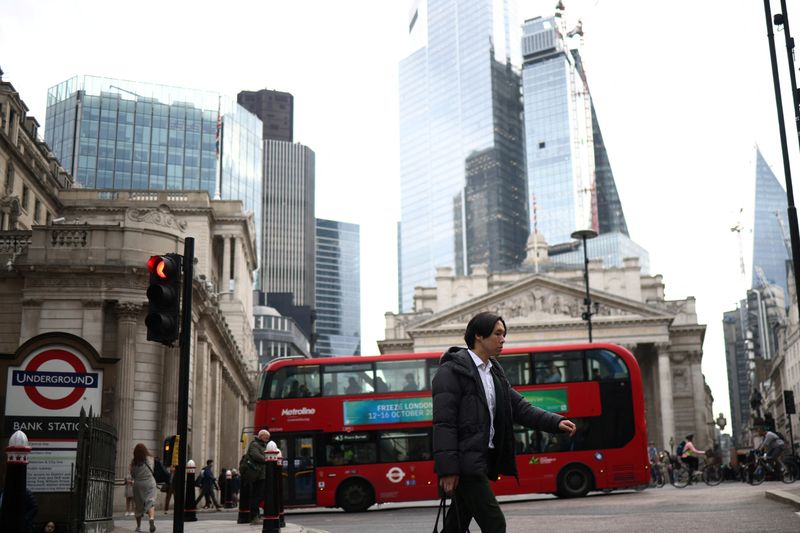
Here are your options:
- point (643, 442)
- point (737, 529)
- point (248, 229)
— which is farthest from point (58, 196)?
point (737, 529)

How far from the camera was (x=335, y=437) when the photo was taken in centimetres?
2488

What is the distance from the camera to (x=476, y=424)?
5.89 m

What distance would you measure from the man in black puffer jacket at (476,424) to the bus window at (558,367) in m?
19.1

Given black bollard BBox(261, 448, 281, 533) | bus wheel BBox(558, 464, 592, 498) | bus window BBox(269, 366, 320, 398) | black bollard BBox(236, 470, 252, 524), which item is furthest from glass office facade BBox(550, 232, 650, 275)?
black bollard BBox(261, 448, 281, 533)

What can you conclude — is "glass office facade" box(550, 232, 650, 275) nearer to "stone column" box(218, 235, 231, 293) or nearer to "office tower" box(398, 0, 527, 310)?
"office tower" box(398, 0, 527, 310)

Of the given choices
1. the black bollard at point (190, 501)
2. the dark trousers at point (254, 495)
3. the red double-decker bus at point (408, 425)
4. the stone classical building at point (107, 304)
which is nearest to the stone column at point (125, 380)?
the stone classical building at point (107, 304)

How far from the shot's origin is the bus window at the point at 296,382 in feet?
82.1

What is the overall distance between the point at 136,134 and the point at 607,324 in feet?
183

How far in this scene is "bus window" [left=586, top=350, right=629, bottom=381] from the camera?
25016 mm

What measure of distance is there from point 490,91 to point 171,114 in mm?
92434

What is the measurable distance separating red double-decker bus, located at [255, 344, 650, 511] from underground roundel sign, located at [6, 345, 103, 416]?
12.2 m

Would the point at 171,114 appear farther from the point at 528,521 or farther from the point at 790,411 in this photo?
the point at 528,521

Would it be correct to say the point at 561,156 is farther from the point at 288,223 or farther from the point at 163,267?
the point at 163,267

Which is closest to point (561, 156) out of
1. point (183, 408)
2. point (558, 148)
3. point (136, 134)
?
point (558, 148)
